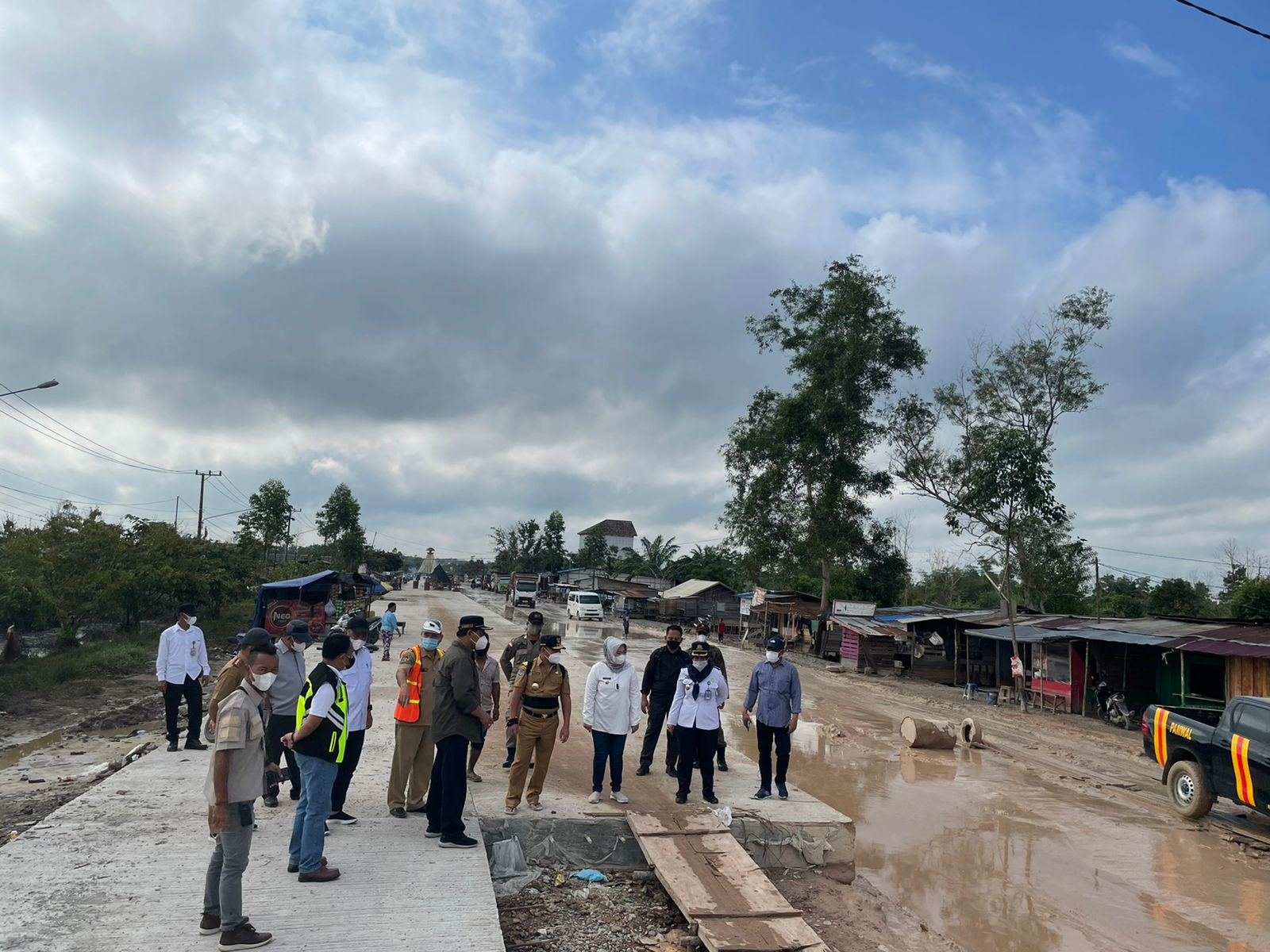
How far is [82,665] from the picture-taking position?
59.0 ft

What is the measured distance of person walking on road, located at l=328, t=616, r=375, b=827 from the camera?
6293mm

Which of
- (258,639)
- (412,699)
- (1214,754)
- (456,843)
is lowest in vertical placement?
(456,843)

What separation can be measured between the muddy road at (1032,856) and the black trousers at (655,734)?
2.13 m

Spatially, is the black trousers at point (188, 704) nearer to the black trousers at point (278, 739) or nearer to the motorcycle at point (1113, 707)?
the black trousers at point (278, 739)

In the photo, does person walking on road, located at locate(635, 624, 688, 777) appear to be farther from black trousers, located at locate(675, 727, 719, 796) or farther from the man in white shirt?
the man in white shirt

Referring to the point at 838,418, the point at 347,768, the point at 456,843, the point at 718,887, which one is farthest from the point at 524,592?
the point at 718,887

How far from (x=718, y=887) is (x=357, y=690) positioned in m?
3.10

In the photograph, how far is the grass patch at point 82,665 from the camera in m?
15.8

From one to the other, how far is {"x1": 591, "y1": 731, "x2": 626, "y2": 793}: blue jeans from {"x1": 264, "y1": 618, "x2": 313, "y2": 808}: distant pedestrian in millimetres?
2548

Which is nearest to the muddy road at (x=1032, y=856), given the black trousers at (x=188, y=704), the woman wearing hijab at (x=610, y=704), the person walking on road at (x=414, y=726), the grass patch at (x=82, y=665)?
the woman wearing hijab at (x=610, y=704)

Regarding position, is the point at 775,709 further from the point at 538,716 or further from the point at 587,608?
the point at 587,608

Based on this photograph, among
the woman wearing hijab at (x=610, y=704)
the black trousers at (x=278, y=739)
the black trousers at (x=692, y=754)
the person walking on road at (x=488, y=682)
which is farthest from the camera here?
the black trousers at (x=692, y=754)

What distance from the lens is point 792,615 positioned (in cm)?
3816

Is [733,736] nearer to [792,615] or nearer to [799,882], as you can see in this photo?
[799,882]
